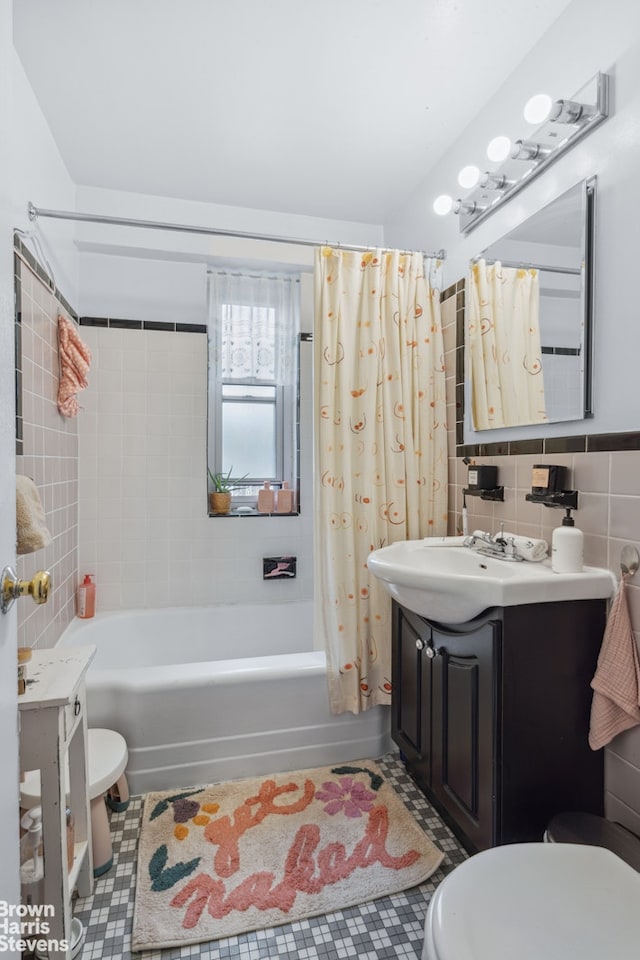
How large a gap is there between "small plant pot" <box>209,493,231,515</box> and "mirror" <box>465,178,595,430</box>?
1.49 metres

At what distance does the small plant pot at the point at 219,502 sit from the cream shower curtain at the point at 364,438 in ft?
3.04

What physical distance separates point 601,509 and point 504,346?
0.71 meters

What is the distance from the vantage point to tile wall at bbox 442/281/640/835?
49.5 inches

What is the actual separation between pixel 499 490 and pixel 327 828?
4.22 ft

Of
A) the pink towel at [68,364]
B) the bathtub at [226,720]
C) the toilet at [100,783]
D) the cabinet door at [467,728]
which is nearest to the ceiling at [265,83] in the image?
the pink towel at [68,364]

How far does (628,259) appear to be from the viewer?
4.24ft

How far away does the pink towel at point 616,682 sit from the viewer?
1223mm

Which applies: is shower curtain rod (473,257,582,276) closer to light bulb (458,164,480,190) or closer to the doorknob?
light bulb (458,164,480,190)

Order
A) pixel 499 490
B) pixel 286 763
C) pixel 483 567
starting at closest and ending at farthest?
pixel 483 567 < pixel 499 490 < pixel 286 763

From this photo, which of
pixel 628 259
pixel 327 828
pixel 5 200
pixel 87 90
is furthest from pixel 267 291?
pixel 327 828

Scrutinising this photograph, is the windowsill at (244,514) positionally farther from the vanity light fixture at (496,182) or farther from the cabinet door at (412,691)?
the vanity light fixture at (496,182)

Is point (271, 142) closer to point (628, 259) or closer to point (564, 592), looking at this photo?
point (628, 259)

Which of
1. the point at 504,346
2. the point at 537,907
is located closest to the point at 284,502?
the point at 504,346

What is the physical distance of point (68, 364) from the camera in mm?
2166
